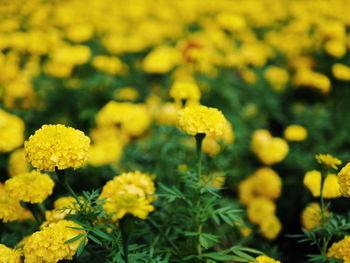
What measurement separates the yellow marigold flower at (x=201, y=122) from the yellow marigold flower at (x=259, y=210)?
3.46 ft

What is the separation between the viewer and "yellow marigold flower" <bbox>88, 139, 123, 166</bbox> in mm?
2238

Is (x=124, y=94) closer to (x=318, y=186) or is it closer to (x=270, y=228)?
(x=270, y=228)

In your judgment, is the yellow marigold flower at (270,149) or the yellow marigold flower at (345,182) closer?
the yellow marigold flower at (345,182)

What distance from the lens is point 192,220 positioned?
4.97 ft

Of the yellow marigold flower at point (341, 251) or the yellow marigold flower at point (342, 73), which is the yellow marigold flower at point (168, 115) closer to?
the yellow marigold flower at point (341, 251)

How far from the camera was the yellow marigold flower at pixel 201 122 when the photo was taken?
1.33 m

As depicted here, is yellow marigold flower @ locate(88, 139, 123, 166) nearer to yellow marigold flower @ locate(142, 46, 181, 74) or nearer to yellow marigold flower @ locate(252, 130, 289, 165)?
yellow marigold flower @ locate(252, 130, 289, 165)

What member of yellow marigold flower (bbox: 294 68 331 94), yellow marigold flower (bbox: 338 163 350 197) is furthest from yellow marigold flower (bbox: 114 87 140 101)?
yellow marigold flower (bbox: 338 163 350 197)

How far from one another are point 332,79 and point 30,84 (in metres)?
3.00

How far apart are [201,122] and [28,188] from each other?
78 centimetres

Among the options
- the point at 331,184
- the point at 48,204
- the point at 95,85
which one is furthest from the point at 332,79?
the point at 48,204

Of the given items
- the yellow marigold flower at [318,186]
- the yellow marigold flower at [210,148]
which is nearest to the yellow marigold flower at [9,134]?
the yellow marigold flower at [210,148]

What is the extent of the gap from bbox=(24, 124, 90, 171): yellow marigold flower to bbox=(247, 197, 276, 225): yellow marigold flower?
1.39m

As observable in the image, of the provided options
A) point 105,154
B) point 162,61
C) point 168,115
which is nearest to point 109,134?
point 105,154
